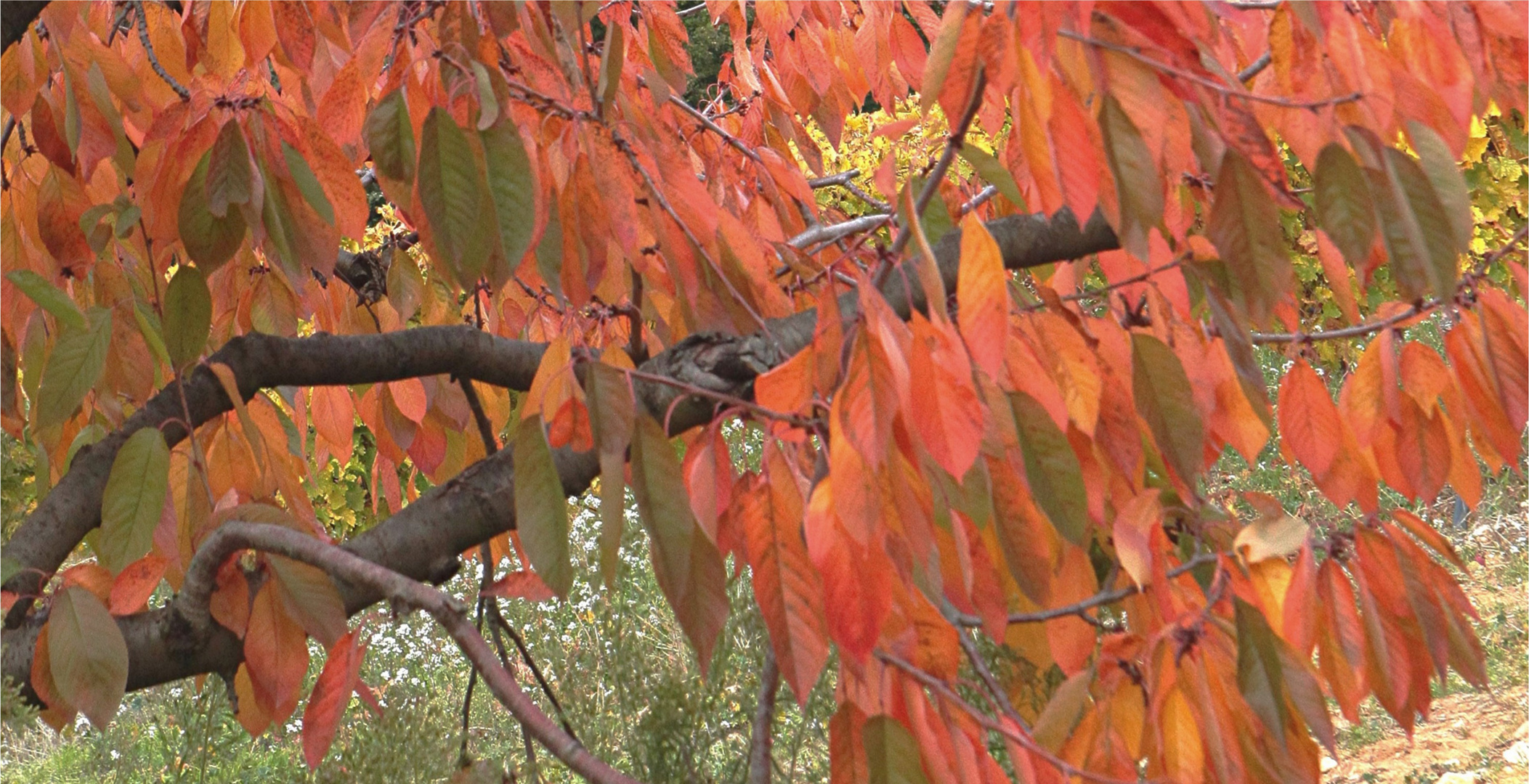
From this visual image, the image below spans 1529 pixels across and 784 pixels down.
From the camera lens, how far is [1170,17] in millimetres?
751

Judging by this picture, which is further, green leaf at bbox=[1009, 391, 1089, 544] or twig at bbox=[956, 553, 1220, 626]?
twig at bbox=[956, 553, 1220, 626]

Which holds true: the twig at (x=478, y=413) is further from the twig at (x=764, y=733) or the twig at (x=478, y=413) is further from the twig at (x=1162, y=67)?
the twig at (x=1162, y=67)

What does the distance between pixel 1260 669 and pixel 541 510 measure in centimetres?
50

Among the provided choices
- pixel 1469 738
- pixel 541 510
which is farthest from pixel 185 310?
pixel 1469 738

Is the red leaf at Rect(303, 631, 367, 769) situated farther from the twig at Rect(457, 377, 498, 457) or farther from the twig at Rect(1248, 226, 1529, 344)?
the twig at Rect(1248, 226, 1529, 344)

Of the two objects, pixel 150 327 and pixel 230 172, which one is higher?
pixel 150 327

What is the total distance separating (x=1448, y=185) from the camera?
812mm

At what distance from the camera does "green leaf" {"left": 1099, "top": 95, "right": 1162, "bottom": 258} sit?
0.73m

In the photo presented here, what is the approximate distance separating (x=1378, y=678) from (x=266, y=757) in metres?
2.94

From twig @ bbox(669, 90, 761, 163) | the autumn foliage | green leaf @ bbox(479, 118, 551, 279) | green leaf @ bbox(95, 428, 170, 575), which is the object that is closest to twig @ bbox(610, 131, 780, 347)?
the autumn foliage

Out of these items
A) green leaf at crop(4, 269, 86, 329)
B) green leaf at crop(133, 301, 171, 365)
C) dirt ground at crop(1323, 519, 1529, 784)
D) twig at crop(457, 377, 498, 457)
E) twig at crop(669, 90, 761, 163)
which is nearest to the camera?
green leaf at crop(4, 269, 86, 329)

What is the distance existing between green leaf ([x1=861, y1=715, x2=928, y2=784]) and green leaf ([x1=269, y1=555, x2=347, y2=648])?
51 cm

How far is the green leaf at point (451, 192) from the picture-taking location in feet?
3.18

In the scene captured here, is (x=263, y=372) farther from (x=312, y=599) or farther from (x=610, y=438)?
(x=610, y=438)
